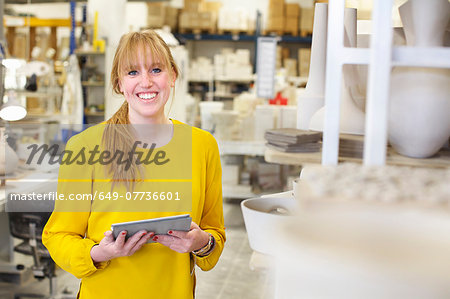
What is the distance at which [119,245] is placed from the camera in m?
1.55

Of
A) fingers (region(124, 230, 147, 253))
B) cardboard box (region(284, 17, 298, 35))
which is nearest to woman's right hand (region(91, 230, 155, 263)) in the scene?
fingers (region(124, 230, 147, 253))

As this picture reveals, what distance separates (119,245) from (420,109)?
3.05 feet

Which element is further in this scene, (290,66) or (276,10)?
(290,66)

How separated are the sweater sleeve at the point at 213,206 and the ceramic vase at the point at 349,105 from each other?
391 millimetres

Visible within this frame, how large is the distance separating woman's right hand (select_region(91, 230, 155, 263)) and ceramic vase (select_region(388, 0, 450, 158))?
2.58 ft

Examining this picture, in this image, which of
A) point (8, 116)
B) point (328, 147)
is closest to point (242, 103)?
point (8, 116)

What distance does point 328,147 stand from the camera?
1.21 meters

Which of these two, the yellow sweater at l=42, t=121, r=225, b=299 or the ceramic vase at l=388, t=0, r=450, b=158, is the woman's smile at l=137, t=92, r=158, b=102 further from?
the ceramic vase at l=388, t=0, r=450, b=158

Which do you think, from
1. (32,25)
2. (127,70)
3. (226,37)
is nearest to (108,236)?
(127,70)

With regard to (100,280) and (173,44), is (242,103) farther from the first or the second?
(100,280)

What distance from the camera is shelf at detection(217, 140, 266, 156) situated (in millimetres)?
5259

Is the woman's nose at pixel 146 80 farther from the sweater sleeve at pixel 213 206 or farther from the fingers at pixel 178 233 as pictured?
the fingers at pixel 178 233

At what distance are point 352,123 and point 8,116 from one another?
2620 millimetres

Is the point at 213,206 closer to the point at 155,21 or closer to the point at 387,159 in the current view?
A: the point at 387,159
